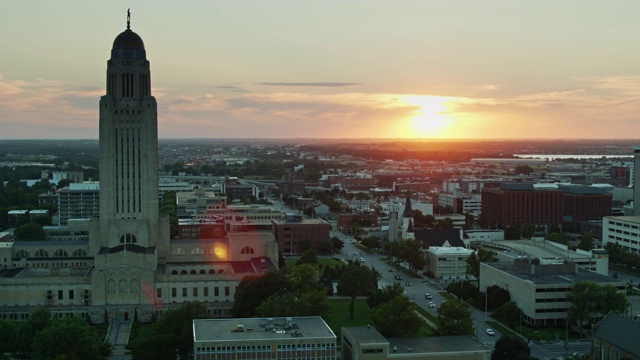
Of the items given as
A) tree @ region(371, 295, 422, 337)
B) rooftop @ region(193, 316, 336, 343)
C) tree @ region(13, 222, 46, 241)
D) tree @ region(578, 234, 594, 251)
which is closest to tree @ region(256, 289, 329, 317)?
rooftop @ region(193, 316, 336, 343)

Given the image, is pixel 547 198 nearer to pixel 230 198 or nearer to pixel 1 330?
pixel 230 198

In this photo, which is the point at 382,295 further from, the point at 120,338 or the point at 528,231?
the point at 528,231

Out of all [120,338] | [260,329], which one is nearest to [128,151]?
[120,338]

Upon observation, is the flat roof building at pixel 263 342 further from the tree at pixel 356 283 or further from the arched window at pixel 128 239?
the arched window at pixel 128 239

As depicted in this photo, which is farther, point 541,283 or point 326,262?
point 326,262

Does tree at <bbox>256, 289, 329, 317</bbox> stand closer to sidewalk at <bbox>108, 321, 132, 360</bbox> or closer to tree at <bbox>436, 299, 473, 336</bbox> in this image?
tree at <bbox>436, 299, 473, 336</bbox>

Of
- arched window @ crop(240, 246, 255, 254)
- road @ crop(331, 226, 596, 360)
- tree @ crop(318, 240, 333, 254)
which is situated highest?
arched window @ crop(240, 246, 255, 254)

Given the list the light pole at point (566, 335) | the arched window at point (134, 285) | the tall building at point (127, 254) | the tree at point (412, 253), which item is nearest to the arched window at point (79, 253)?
the tall building at point (127, 254)
